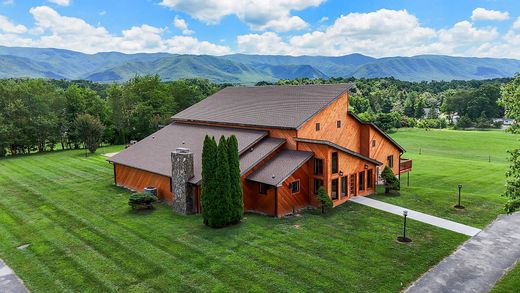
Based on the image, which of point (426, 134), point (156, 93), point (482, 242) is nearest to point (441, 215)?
point (482, 242)

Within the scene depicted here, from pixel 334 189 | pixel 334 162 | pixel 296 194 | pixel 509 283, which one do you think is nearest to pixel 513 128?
pixel 509 283

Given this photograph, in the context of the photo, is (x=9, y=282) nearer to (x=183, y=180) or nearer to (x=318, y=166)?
(x=183, y=180)

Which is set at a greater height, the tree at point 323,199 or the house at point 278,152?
the house at point 278,152

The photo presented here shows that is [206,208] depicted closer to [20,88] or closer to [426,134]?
[20,88]

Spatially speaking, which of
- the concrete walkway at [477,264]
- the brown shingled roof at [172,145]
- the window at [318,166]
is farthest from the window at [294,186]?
the concrete walkway at [477,264]

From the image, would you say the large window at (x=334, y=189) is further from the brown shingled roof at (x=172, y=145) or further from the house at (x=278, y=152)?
the brown shingled roof at (x=172, y=145)

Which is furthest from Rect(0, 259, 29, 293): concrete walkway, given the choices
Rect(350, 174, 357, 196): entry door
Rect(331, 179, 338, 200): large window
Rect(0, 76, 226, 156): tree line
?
Rect(0, 76, 226, 156): tree line

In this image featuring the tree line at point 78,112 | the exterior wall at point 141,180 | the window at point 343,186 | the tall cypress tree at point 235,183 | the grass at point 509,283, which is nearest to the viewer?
the grass at point 509,283
